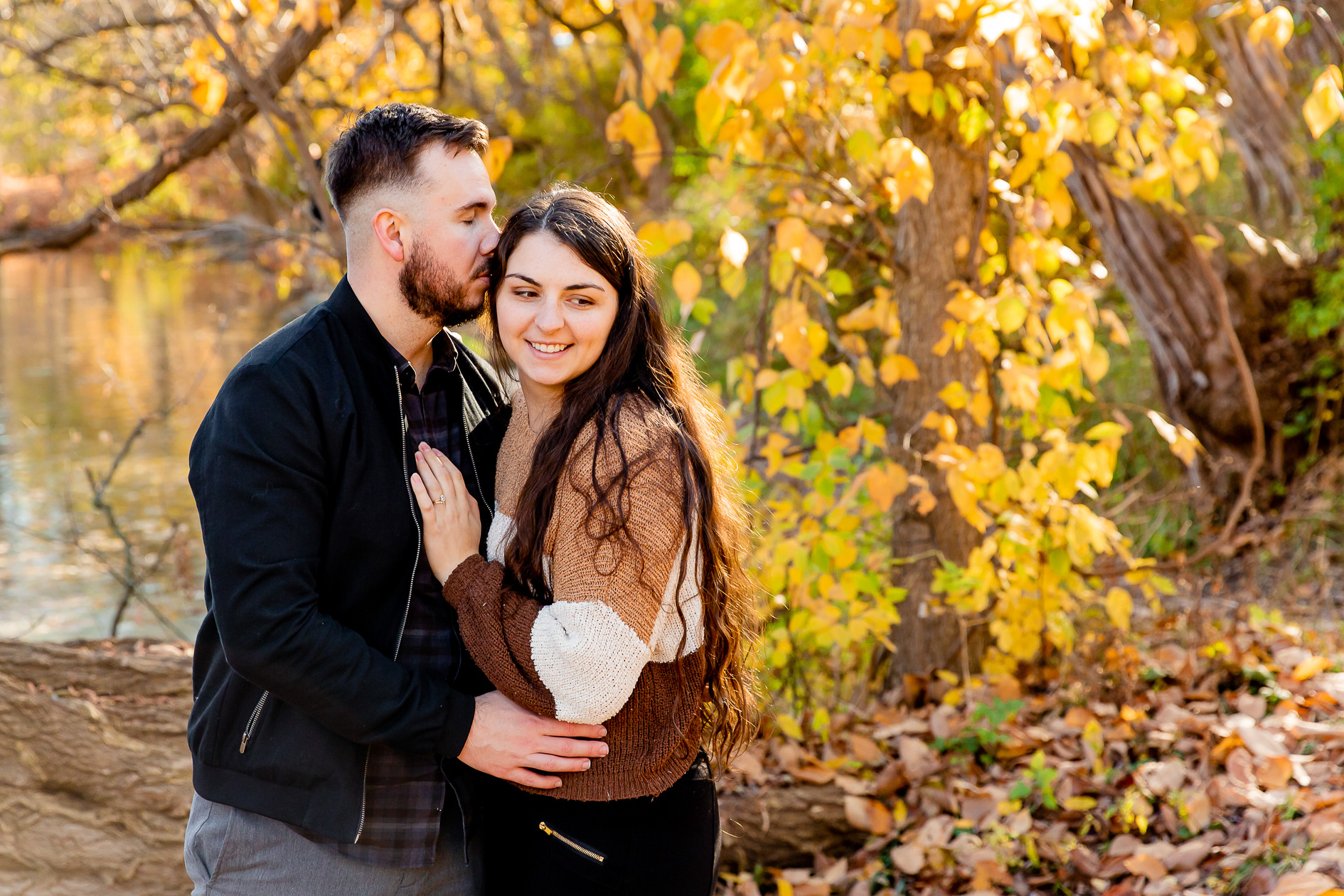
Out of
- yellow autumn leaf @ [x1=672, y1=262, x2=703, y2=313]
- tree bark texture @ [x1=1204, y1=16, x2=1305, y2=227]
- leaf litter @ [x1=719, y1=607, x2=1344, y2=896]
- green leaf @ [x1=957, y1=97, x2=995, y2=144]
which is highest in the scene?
tree bark texture @ [x1=1204, y1=16, x2=1305, y2=227]

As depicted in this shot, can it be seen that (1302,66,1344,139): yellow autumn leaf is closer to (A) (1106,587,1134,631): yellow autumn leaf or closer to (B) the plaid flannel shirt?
(A) (1106,587,1134,631): yellow autumn leaf

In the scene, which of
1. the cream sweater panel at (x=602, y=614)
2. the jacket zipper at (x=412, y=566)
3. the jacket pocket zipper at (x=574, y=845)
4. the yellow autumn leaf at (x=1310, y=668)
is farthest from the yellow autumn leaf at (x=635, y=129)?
the yellow autumn leaf at (x=1310, y=668)

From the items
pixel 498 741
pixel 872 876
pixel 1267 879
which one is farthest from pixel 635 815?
pixel 1267 879

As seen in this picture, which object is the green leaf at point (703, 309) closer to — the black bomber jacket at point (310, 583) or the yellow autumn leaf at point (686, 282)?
the yellow autumn leaf at point (686, 282)

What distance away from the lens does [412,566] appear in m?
2.08

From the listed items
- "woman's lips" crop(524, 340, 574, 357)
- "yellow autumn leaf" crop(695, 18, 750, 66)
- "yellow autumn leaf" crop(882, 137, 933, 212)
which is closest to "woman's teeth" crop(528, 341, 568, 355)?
"woman's lips" crop(524, 340, 574, 357)

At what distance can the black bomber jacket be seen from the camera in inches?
73.0

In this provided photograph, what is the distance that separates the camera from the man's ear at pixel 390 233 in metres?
2.15

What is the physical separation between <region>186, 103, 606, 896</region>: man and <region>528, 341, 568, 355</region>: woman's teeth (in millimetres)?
229

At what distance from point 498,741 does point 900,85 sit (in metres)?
2.36

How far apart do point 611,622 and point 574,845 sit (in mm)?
494

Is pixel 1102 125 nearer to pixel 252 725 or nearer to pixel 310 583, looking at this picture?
pixel 310 583

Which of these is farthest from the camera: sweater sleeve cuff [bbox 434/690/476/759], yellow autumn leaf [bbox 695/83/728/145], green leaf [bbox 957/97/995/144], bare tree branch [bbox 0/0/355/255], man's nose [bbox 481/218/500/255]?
bare tree branch [bbox 0/0/355/255]

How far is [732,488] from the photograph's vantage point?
7.80 ft
